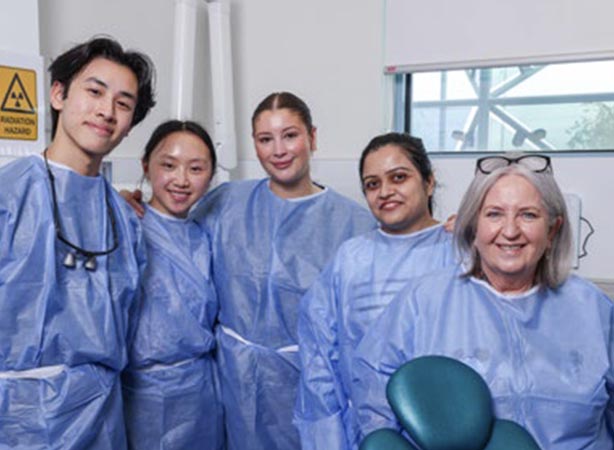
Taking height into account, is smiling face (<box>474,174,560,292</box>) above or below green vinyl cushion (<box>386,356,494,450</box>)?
above

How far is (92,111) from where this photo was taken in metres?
1.26

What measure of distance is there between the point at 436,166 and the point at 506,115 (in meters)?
0.34

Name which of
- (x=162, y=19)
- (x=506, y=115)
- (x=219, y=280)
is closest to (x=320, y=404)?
(x=219, y=280)

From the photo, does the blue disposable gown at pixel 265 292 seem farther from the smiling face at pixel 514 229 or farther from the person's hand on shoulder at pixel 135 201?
the smiling face at pixel 514 229

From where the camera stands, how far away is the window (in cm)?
226

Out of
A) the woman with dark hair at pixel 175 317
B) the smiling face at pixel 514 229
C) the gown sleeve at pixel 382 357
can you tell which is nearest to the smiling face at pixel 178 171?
the woman with dark hair at pixel 175 317

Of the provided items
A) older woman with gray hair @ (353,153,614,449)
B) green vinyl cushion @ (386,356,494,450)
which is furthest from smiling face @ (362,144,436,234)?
green vinyl cushion @ (386,356,494,450)

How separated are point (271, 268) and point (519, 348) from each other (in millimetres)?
715

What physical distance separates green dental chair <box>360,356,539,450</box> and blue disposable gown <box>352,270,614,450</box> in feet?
0.25

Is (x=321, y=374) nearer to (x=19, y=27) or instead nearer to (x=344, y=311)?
(x=344, y=311)

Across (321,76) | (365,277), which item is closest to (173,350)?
(365,277)

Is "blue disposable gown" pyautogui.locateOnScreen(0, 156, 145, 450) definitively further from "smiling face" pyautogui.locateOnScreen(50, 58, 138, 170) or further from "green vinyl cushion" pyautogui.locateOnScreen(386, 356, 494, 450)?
"green vinyl cushion" pyautogui.locateOnScreen(386, 356, 494, 450)

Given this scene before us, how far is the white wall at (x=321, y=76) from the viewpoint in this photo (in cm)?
218

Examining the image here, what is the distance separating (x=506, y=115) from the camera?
2.40 metres
